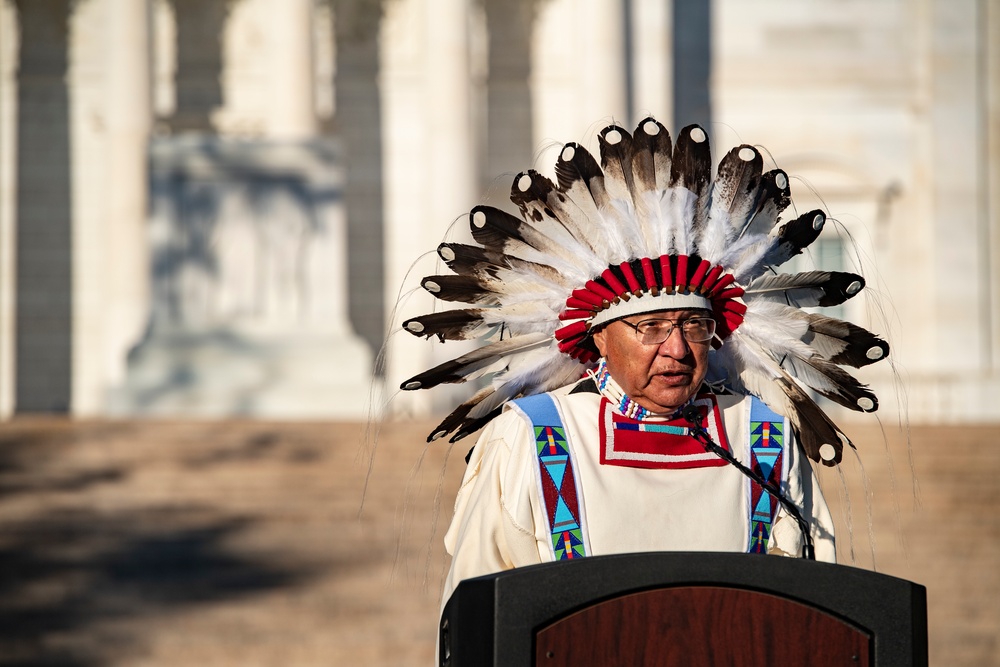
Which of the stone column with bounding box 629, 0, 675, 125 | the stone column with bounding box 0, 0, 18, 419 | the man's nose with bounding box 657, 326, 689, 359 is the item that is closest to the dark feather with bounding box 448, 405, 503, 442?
the man's nose with bounding box 657, 326, 689, 359

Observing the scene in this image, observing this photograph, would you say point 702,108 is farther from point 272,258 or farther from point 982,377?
point 272,258

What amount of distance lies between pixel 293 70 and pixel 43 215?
200 inches

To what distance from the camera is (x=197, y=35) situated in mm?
23688

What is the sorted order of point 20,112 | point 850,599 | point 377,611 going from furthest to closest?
point 20,112 < point 377,611 < point 850,599

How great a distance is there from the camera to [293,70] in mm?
21297

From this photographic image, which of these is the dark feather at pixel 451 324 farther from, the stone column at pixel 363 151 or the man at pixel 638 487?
the stone column at pixel 363 151

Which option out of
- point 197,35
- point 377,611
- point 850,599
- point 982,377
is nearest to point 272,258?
point 197,35

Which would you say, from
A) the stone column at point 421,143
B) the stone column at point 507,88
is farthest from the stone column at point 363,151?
the stone column at point 507,88

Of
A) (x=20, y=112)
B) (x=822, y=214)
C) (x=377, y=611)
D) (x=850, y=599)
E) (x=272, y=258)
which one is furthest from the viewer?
(x=20, y=112)

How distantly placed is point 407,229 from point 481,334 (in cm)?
2069

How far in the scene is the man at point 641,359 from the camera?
3.19 metres

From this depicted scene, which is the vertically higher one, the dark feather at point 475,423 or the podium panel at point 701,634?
the dark feather at point 475,423

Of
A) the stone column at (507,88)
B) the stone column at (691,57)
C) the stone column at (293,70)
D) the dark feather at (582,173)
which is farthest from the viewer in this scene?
the stone column at (507,88)

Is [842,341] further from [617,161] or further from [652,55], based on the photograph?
[652,55]
